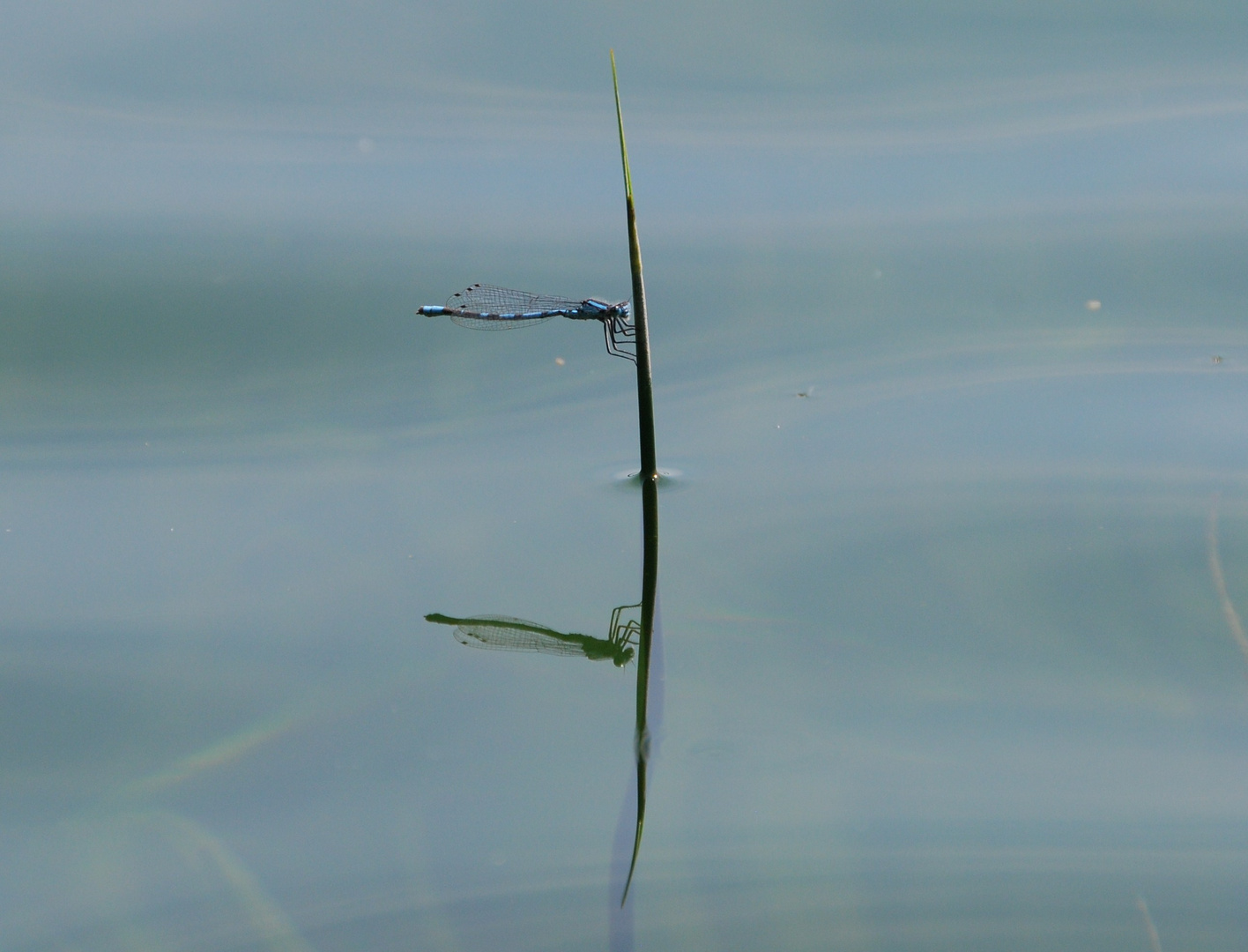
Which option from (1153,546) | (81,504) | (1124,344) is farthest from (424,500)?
(1124,344)

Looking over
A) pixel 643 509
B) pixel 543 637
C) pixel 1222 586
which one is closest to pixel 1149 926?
pixel 1222 586

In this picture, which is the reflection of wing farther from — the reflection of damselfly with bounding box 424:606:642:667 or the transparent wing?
the transparent wing

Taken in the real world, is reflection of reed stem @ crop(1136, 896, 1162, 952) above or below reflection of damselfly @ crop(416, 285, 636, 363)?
below

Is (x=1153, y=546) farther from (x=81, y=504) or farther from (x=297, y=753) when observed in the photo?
(x=81, y=504)

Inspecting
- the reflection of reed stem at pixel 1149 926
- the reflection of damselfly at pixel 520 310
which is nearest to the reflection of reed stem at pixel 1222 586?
the reflection of reed stem at pixel 1149 926

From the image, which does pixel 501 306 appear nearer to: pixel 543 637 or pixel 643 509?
pixel 643 509

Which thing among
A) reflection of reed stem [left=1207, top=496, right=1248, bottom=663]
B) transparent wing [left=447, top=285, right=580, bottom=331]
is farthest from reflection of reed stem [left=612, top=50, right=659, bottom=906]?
reflection of reed stem [left=1207, top=496, right=1248, bottom=663]

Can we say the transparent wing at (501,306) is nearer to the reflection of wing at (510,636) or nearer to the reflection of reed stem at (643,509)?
the reflection of reed stem at (643,509)
